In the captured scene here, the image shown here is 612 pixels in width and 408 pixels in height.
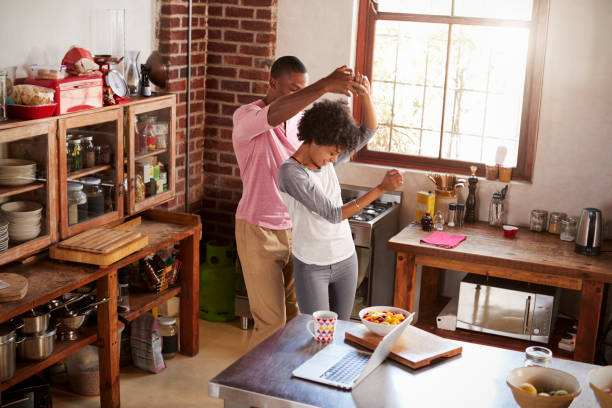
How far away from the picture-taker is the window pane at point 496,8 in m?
4.64

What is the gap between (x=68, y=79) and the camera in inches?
140

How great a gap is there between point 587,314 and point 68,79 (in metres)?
2.94

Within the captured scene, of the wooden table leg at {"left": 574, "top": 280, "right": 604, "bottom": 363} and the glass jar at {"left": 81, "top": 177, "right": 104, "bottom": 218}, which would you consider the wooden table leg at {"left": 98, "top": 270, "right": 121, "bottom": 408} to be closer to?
the glass jar at {"left": 81, "top": 177, "right": 104, "bottom": 218}

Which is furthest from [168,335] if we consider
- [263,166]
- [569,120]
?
[569,120]

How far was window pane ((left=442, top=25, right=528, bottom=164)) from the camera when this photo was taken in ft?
15.6

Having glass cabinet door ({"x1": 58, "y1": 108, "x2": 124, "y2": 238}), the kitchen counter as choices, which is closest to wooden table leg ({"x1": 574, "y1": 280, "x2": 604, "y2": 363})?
the kitchen counter

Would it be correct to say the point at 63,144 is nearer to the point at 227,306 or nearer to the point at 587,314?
the point at 227,306

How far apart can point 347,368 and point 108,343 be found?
1654 millimetres

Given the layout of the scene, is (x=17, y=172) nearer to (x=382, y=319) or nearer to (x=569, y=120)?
(x=382, y=319)

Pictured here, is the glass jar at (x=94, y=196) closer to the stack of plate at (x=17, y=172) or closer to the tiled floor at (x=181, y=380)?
the stack of plate at (x=17, y=172)

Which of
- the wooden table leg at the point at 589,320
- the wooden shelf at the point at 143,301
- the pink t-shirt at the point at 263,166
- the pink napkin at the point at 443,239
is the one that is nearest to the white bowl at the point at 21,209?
the wooden shelf at the point at 143,301

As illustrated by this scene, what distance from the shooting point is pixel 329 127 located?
127 inches

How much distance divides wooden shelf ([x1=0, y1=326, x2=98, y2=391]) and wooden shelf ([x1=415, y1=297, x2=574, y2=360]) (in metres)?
1.99

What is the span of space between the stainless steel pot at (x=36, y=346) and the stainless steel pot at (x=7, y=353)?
10 cm
